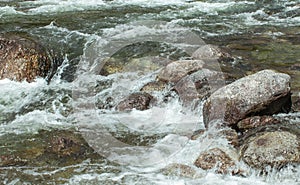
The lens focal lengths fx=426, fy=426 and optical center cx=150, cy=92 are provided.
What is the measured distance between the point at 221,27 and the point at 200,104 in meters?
4.61

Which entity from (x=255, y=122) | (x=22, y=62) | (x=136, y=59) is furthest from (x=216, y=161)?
(x=22, y=62)

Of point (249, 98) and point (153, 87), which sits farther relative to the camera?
point (153, 87)

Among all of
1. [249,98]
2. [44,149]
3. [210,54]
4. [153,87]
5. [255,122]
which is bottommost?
[44,149]

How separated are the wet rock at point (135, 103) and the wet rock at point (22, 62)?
2100 millimetres

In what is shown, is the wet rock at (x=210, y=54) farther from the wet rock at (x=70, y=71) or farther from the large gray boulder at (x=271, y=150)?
the large gray boulder at (x=271, y=150)

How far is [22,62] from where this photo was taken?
8688 millimetres

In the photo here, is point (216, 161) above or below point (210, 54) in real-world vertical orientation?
below

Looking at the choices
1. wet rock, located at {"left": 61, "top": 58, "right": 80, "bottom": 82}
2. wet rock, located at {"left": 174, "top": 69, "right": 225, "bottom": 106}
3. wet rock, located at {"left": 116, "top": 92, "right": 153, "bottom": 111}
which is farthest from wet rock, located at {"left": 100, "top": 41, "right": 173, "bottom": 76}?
wet rock, located at {"left": 116, "top": 92, "right": 153, "bottom": 111}

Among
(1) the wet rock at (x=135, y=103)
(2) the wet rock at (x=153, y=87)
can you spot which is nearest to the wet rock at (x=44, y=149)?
(1) the wet rock at (x=135, y=103)

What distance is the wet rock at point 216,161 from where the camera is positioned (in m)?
5.37

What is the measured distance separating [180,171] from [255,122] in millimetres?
1543

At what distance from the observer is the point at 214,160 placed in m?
5.48

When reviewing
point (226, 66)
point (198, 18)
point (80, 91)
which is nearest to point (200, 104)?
point (226, 66)

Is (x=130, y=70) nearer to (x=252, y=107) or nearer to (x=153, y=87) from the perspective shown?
(x=153, y=87)
